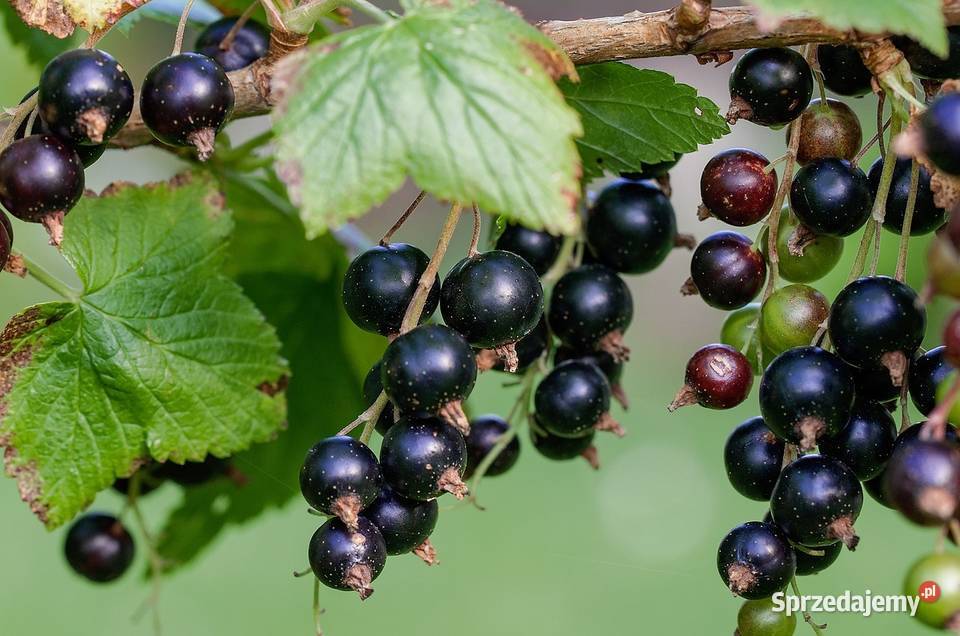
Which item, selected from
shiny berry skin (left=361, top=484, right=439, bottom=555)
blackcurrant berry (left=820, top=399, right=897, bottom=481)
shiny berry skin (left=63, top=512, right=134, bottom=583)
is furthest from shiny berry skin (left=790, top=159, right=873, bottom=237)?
shiny berry skin (left=63, top=512, right=134, bottom=583)

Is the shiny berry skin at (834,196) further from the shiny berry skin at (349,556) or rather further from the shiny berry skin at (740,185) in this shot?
the shiny berry skin at (349,556)

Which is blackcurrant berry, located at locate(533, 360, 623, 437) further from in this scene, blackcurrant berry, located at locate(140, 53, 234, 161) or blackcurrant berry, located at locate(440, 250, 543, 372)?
blackcurrant berry, located at locate(140, 53, 234, 161)

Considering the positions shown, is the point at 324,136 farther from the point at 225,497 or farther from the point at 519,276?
the point at 225,497

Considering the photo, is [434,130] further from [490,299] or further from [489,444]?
[489,444]

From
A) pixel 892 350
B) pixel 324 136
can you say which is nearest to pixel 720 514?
pixel 892 350

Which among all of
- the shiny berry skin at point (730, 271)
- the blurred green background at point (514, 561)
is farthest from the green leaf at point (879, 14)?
the blurred green background at point (514, 561)

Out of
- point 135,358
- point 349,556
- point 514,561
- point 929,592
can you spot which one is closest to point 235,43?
point 135,358
